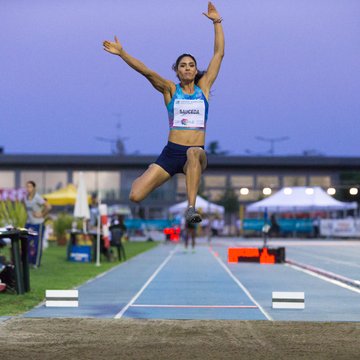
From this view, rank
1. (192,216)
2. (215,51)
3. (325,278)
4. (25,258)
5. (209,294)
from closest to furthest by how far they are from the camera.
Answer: (192,216) → (215,51) → (25,258) → (209,294) → (325,278)

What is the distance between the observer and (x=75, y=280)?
18766mm

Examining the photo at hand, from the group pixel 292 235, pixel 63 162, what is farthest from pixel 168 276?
pixel 63 162

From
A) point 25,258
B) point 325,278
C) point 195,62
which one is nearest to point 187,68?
point 195,62

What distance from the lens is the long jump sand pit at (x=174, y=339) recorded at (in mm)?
7812

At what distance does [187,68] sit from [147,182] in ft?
3.94

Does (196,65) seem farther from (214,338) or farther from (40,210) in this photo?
(40,210)

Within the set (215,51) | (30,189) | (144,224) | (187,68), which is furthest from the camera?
(144,224)

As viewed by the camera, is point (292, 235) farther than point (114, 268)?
Yes

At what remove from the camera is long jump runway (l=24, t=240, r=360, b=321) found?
11664 mm

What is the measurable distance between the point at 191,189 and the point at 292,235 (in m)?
57.2

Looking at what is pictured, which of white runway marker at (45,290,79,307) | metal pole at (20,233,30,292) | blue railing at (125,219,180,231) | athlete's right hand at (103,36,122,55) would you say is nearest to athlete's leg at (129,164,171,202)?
athlete's right hand at (103,36,122,55)

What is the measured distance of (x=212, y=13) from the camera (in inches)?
375

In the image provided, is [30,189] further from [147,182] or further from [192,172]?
[192,172]

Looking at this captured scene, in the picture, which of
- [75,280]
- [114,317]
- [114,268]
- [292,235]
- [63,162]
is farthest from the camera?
[63,162]
